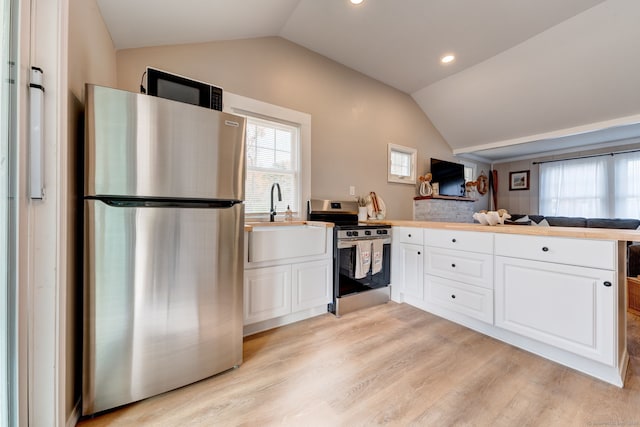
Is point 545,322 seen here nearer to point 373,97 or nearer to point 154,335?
point 154,335

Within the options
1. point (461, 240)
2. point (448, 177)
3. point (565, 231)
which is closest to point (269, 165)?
point (461, 240)

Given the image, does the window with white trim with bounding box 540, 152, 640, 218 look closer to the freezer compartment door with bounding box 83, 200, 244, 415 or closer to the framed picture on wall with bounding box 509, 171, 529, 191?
the framed picture on wall with bounding box 509, 171, 529, 191

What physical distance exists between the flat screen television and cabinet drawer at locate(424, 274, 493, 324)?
2237 mm

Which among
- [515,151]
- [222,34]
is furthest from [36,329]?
[515,151]

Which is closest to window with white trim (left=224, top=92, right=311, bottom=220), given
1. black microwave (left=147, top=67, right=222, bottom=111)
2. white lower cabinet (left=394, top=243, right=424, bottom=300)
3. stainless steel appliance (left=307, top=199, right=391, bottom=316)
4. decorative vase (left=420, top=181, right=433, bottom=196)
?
stainless steel appliance (left=307, top=199, right=391, bottom=316)

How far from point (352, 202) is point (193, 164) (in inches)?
85.0

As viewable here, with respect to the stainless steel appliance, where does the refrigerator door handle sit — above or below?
above

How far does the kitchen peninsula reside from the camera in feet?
4.94

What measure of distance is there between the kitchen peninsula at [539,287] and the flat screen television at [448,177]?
2084 mm

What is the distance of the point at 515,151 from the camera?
5.06 metres

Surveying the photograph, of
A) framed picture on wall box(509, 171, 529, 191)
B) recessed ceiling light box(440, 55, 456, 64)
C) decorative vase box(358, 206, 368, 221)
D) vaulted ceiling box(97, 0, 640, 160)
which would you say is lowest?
decorative vase box(358, 206, 368, 221)

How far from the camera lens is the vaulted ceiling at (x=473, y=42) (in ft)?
6.51

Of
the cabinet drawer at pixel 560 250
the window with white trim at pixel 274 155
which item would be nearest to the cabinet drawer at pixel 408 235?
the cabinet drawer at pixel 560 250

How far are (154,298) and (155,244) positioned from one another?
280mm
